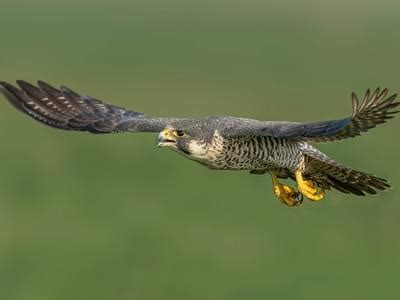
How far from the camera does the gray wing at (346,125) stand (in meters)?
11.5

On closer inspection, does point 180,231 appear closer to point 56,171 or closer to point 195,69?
point 56,171

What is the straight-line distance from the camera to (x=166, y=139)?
1241 centimetres

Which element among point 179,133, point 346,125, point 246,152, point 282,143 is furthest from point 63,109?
point 346,125

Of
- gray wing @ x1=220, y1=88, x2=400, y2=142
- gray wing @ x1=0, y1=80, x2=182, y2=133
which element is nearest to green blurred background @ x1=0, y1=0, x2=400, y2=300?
gray wing @ x1=0, y1=80, x2=182, y2=133

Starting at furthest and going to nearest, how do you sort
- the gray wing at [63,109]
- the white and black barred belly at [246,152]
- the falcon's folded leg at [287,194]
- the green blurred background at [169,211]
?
the green blurred background at [169,211] < the gray wing at [63,109] < the falcon's folded leg at [287,194] < the white and black barred belly at [246,152]

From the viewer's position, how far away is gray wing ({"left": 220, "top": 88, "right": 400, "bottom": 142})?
37.6 feet

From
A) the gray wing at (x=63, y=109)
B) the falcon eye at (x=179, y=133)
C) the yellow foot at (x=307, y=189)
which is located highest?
the gray wing at (x=63, y=109)

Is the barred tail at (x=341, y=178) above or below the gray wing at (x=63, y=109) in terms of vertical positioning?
below

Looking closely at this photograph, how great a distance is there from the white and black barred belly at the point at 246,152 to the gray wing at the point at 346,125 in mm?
327

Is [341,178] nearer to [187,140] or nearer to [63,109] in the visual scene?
[187,140]

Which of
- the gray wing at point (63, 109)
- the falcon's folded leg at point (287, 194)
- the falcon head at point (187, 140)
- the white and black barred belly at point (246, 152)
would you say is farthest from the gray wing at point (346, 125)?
the gray wing at point (63, 109)

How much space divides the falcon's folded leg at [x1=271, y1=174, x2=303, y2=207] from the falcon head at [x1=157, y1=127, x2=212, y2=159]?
1106mm

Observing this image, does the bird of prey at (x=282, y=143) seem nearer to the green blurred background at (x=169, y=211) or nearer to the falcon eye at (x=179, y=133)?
the falcon eye at (x=179, y=133)

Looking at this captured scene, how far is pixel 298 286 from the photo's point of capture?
19156mm
